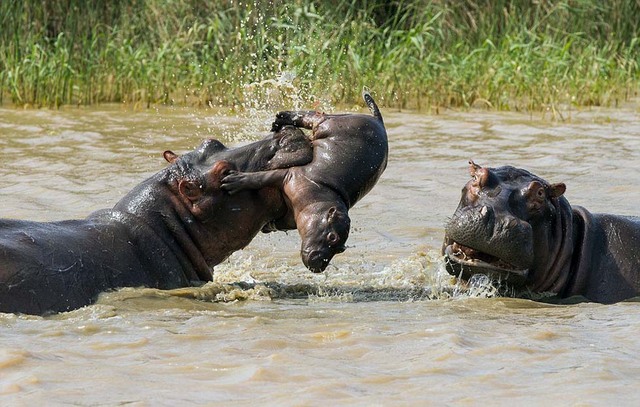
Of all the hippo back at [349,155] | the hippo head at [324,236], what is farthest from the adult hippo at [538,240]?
the hippo head at [324,236]

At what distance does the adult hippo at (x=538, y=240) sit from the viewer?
16.5ft

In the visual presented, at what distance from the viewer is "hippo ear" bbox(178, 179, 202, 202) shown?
511 centimetres

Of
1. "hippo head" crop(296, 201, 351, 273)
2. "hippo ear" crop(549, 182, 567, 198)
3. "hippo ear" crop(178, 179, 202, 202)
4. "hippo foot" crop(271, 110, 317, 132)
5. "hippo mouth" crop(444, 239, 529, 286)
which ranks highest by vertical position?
"hippo foot" crop(271, 110, 317, 132)

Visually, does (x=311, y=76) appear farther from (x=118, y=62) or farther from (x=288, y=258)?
(x=288, y=258)

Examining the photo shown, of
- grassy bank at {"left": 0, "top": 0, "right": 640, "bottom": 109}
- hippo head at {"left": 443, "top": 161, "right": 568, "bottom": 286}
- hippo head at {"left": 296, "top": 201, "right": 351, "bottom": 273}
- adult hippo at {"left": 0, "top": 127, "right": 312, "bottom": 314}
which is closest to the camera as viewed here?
hippo head at {"left": 296, "top": 201, "right": 351, "bottom": 273}

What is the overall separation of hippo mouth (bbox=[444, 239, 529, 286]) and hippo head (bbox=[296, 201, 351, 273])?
24.1 inches

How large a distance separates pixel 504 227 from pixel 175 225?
4.19 feet

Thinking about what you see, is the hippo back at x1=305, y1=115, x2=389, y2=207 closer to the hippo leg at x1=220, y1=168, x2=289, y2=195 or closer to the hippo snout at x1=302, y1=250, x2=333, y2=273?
the hippo leg at x1=220, y1=168, x2=289, y2=195

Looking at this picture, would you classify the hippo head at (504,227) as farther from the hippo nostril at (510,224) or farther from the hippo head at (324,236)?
the hippo head at (324,236)

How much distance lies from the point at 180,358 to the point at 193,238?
1.09 metres

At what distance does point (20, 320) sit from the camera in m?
4.57

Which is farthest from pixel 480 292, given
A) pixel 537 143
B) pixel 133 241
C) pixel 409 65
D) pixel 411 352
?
pixel 409 65

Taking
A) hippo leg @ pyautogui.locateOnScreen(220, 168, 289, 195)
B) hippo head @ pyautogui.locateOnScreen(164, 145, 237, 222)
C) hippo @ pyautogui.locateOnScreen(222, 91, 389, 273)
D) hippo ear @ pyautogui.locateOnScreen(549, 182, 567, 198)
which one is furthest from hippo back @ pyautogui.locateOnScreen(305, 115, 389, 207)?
hippo ear @ pyautogui.locateOnScreen(549, 182, 567, 198)

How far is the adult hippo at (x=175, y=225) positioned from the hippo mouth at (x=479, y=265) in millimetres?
699
